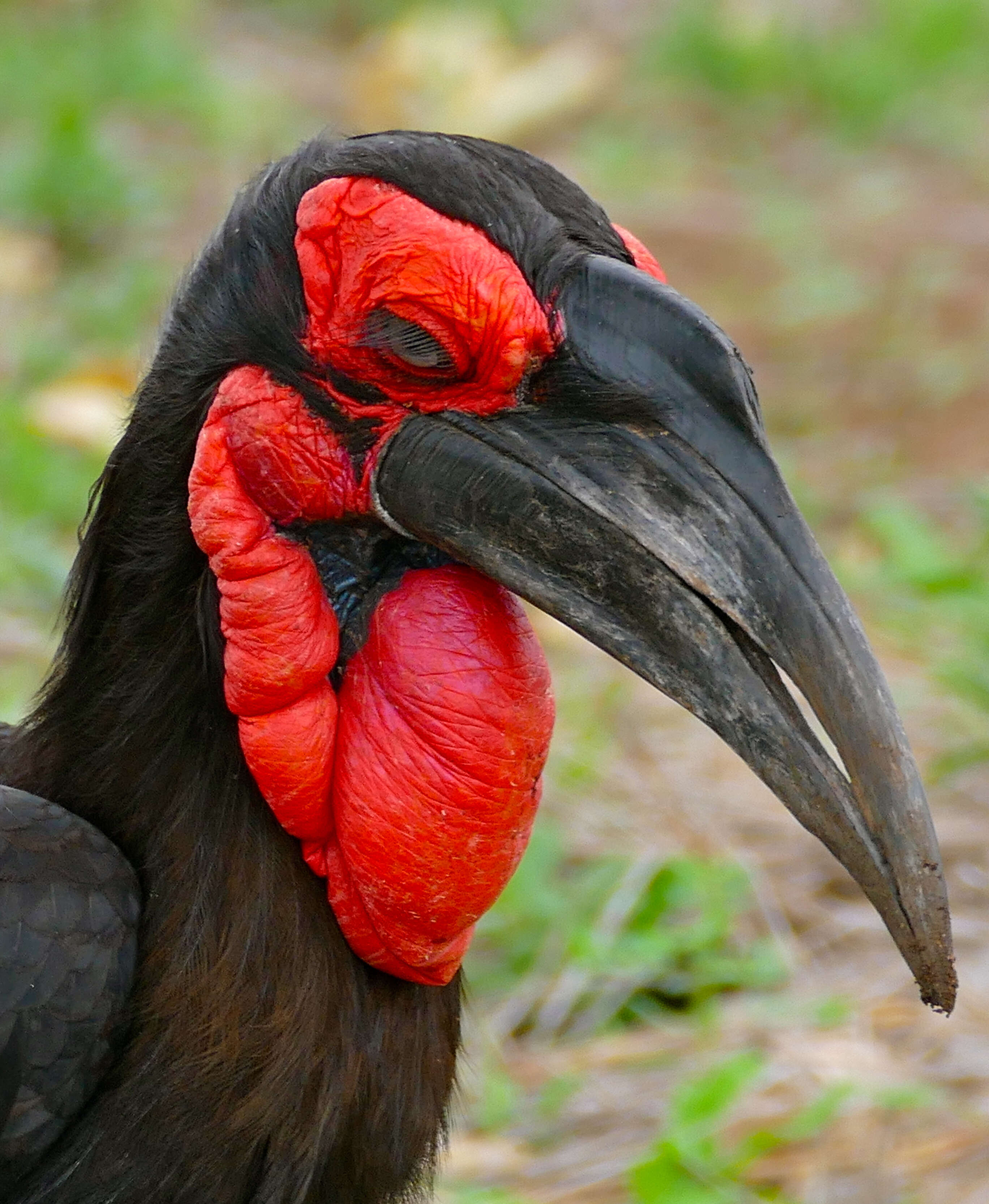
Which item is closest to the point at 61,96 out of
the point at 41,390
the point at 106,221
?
the point at 106,221

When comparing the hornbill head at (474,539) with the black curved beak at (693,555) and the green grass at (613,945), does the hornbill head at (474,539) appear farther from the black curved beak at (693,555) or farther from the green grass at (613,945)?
the green grass at (613,945)

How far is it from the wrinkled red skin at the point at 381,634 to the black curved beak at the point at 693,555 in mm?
76

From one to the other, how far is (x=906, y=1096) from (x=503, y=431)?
1737mm

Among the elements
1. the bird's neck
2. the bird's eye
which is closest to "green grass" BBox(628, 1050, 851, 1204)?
the bird's neck

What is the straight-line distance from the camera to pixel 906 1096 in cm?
317

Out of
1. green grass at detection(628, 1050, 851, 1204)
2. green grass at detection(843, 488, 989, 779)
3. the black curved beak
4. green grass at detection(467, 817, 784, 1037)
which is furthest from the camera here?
green grass at detection(843, 488, 989, 779)

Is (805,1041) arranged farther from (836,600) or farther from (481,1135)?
(836,600)

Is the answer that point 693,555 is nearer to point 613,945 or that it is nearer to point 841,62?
point 613,945

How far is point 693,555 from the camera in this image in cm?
193

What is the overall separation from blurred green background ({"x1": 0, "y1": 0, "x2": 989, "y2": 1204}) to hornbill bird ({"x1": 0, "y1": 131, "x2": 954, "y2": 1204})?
0.57m

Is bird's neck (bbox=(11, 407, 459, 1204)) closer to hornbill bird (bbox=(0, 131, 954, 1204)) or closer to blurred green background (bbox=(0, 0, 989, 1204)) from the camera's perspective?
hornbill bird (bbox=(0, 131, 954, 1204))

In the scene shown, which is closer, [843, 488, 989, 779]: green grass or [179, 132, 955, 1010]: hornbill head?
[179, 132, 955, 1010]: hornbill head

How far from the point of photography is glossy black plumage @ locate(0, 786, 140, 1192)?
212cm

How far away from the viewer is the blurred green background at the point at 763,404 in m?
3.28
